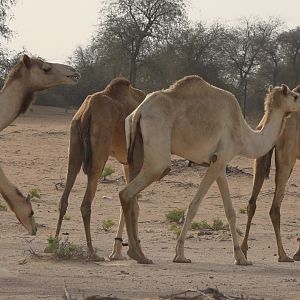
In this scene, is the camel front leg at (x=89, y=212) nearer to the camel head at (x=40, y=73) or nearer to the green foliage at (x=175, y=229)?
the camel head at (x=40, y=73)

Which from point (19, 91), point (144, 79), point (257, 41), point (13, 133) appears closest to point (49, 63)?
point (19, 91)

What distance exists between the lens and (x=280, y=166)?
10.7 m

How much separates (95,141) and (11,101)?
3.41 feet

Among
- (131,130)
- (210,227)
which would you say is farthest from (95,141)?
(210,227)

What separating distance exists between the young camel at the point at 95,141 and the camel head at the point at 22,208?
0.87 metres

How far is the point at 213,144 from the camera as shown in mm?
9914

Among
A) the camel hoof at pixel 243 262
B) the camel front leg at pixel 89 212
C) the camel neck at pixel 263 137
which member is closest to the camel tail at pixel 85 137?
the camel front leg at pixel 89 212

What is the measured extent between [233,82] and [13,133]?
22637mm

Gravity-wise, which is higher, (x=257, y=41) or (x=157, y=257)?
(x=257, y=41)

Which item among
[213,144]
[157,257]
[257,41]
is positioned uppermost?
[257,41]

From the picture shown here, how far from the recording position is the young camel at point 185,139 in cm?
945

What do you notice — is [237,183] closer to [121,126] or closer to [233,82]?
[121,126]

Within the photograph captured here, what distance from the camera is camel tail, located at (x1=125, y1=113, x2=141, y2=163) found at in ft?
31.2

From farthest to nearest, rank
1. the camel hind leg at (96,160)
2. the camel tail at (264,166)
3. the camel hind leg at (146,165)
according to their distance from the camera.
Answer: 1. the camel tail at (264,166)
2. the camel hind leg at (96,160)
3. the camel hind leg at (146,165)
